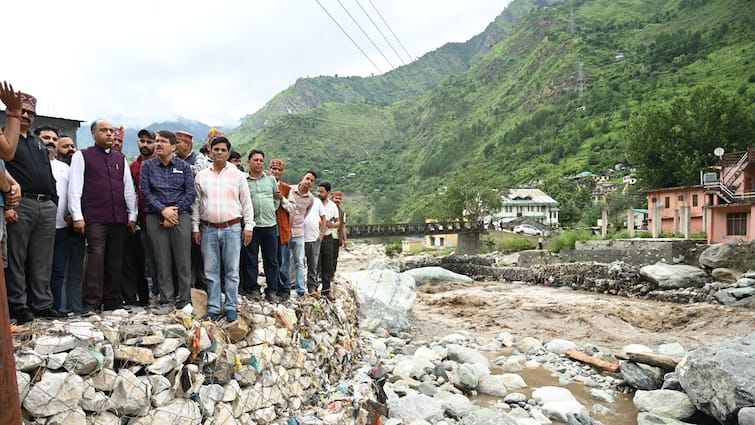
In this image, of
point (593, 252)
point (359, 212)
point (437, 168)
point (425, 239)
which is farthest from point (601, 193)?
point (437, 168)

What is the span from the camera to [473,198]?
49906 millimetres

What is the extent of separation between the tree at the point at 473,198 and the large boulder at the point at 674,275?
1139 inches

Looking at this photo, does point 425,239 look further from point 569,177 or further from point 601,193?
point 569,177

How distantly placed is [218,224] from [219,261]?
373 millimetres

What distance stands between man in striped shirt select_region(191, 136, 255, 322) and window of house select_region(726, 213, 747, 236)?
24304 mm

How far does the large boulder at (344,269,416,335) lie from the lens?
39.0 ft

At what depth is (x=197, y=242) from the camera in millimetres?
4691

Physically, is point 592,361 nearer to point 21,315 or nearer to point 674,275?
point 21,315

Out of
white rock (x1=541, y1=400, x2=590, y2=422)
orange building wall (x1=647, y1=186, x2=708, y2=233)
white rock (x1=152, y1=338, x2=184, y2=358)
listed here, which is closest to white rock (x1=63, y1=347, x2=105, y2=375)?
white rock (x1=152, y1=338, x2=184, y2=358)

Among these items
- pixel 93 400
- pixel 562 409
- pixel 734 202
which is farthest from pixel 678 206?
pixel 93 400

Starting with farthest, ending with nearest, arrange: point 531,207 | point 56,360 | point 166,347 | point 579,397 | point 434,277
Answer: point 531,207
point 434,277
point 579,397
point 166,347
point 56,360

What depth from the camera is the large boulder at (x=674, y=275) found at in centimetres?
1884

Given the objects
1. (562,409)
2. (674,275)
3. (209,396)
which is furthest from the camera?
(674,275)

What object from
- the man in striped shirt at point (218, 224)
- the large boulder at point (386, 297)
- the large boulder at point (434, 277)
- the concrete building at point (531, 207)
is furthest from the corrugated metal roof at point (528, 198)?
the man in striped shirt at point (218, 224)
